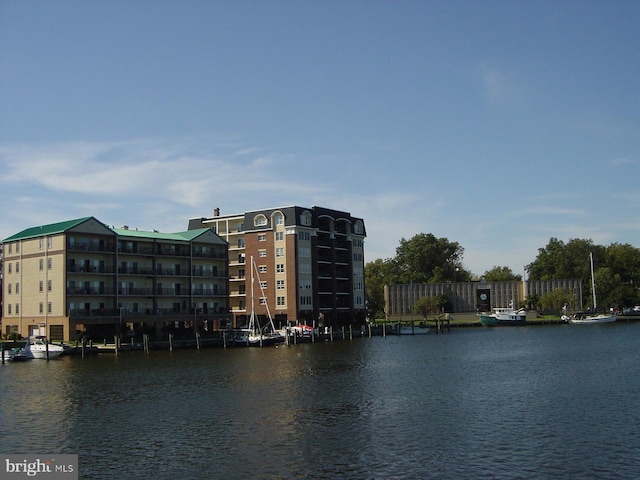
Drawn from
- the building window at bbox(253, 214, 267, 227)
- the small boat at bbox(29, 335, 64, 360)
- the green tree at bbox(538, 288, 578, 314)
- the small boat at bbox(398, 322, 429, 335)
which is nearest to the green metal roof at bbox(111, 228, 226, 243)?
the building window at bbox(253, 214, 267, 227)

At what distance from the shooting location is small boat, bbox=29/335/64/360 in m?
80.4

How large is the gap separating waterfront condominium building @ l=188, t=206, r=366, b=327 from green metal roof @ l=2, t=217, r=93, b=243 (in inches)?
1297

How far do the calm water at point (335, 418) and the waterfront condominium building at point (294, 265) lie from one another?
5246 centimetres

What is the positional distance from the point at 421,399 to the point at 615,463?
709 inches

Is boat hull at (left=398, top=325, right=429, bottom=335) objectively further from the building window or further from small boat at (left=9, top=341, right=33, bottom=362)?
small boat at (left=9, top=341, right=33, bottom=362)

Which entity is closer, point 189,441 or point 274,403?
point 189,441

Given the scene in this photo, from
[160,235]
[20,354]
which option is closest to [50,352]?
[20,354]

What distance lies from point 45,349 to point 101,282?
20.1 meters

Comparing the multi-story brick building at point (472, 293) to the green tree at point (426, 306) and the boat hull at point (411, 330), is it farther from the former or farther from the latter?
the boat hull at point (411, 330)

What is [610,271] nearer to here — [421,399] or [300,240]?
[300,240]

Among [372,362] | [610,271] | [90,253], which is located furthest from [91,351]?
[610,271]

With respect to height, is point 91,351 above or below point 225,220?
below

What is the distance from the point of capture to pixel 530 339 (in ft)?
350

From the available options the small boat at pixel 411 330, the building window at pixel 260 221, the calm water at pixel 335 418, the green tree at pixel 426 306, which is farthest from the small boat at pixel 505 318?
the calm water at pixel 335 418
